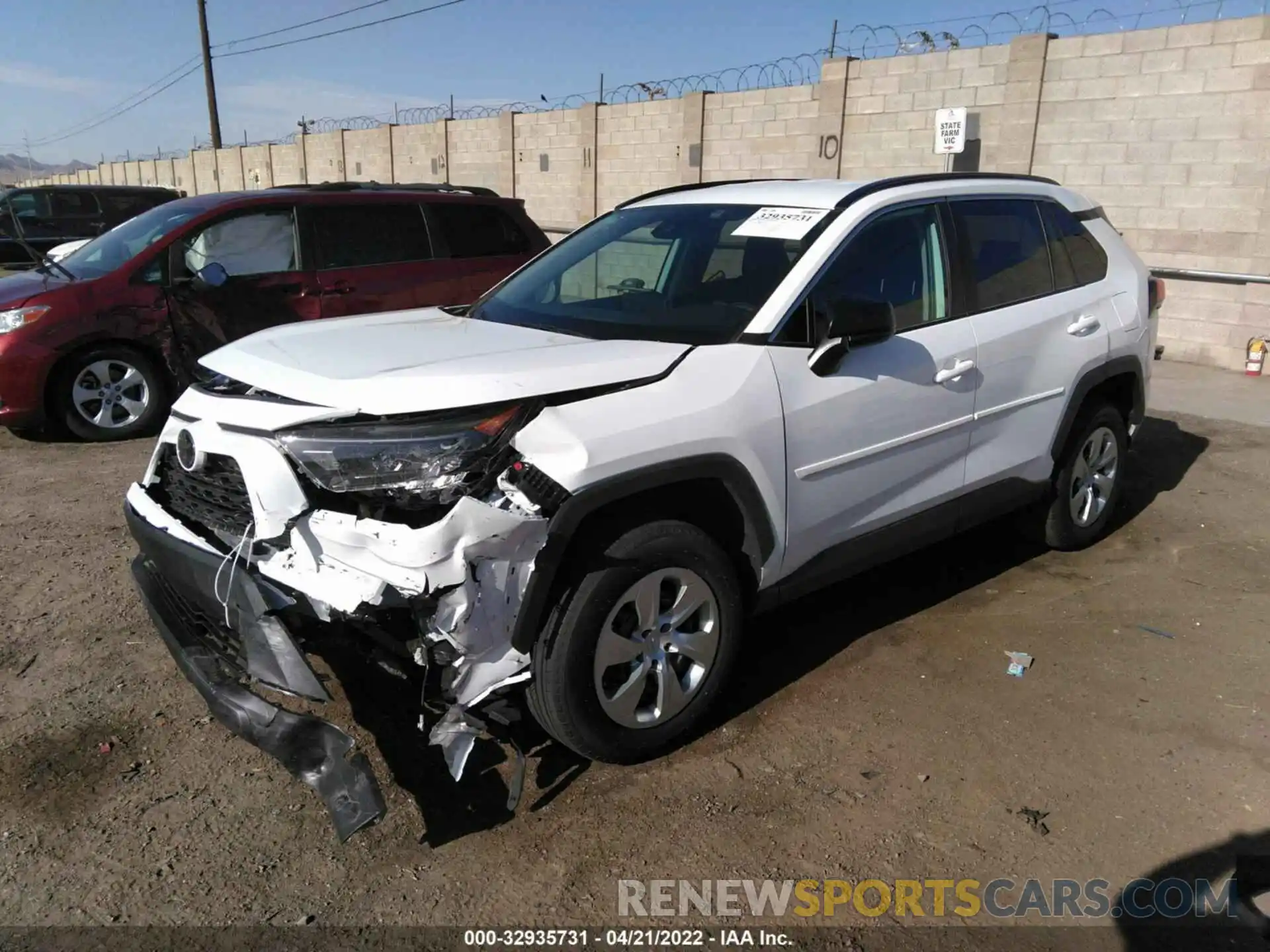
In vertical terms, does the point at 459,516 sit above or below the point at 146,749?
above

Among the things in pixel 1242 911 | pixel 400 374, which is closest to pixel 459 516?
pixel 400 374

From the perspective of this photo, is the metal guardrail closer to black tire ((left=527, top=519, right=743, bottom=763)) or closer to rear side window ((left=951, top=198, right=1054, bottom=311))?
rear side window ((left=951, top=198, right=1054, bottom=311))

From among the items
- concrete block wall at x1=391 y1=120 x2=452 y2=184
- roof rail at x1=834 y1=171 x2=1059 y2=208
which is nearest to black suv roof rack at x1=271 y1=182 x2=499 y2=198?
roof rail at x1=834 y1=171 x2=1059 y2=208

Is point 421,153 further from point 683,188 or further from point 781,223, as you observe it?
point 781,223

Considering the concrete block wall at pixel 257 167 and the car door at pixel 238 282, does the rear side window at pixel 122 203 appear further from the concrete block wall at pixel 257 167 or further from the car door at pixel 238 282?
the concrete block wall at pixel 257 167

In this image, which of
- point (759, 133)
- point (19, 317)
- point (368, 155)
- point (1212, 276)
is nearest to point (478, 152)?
point (368, 155)

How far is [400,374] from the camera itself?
9.24 feet

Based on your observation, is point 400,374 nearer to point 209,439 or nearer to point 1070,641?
point 209,439

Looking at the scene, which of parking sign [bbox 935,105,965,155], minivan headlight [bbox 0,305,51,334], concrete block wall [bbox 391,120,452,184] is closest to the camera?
minivan headlight [bbox 0,305,51,334]

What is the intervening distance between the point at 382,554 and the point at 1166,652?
3.28 metres

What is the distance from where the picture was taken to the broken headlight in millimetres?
2650

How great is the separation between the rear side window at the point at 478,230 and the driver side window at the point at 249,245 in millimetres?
1206

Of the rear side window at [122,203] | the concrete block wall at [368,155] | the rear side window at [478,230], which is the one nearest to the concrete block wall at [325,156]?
the concrete block wall at [368,155]

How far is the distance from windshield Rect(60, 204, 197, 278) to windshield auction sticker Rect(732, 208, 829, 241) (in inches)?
198
